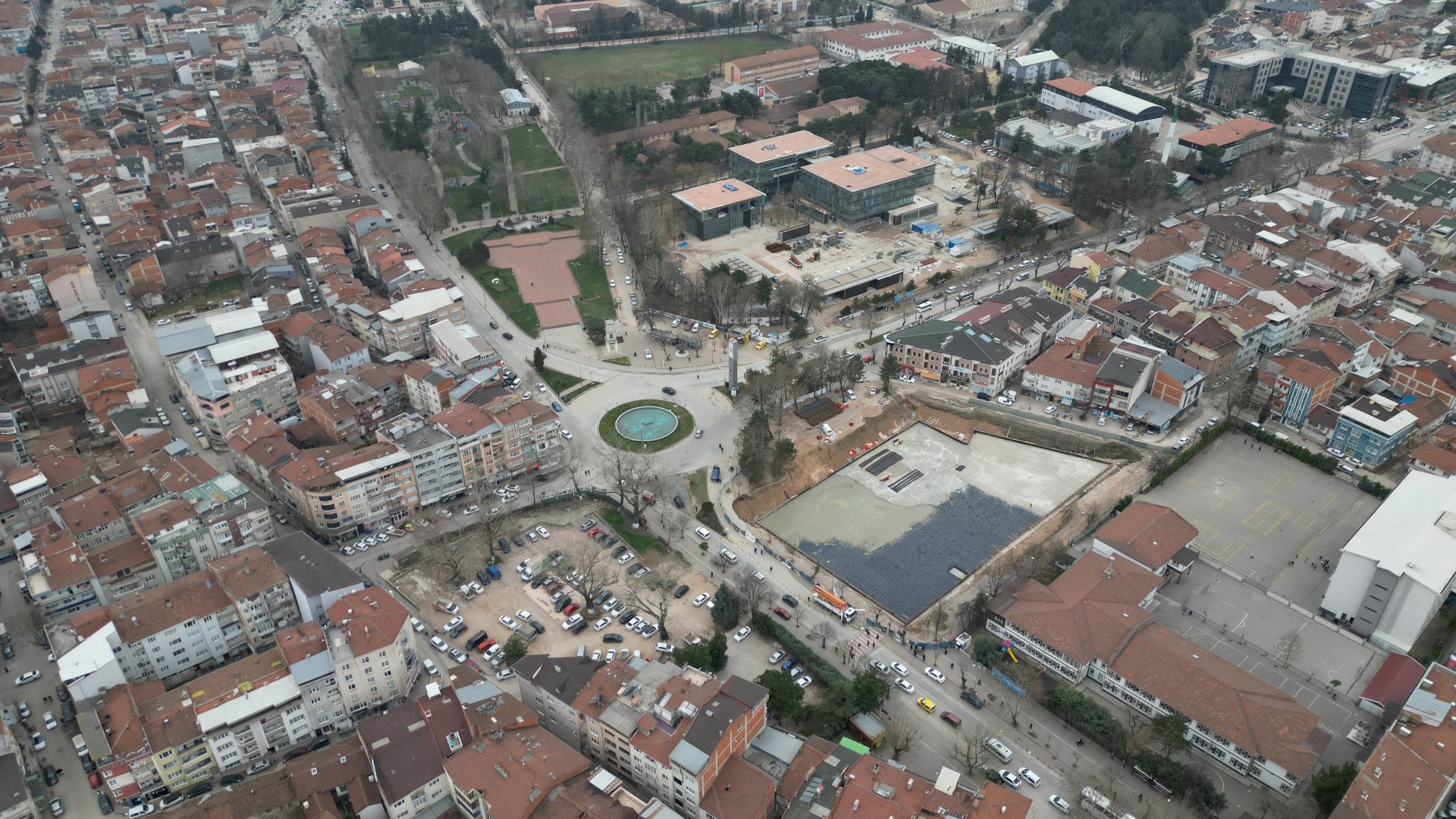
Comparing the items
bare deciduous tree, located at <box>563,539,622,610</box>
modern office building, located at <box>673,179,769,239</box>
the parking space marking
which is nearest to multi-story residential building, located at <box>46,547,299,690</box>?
bare deciduous tree, located at <box>563,539,622,610</box>

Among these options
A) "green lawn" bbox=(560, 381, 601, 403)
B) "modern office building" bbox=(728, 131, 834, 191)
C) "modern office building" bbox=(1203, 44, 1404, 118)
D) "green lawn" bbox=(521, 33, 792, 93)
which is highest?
"modern office building" bbox=(1203, 44, 1404, 118)

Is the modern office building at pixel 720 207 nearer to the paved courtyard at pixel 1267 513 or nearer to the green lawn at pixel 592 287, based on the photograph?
the green lawn at pixel 592 287

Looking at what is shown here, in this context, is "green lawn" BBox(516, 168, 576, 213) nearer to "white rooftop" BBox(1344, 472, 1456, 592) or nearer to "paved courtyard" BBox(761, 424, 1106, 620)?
"paved courtyard" BBox(761, 424, 1106, 620)

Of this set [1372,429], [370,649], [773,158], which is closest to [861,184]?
[773,158]

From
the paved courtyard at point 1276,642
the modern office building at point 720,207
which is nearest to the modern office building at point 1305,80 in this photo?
the modern office building at point 720,207

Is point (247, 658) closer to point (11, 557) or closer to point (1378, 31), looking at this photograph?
point (11, 557)

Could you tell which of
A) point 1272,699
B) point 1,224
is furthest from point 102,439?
point 1272,699

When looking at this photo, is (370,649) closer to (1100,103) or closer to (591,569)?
(591,569)
